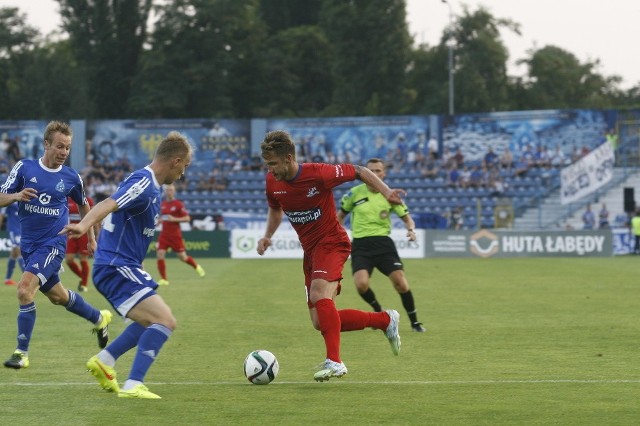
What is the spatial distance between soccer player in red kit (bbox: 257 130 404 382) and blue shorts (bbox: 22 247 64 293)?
224cm

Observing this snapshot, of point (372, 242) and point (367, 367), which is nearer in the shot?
point (367, 367)

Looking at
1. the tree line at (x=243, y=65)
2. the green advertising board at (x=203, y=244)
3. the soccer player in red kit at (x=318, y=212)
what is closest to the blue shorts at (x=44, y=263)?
the soccer player in red kit at (x=318, y=212)

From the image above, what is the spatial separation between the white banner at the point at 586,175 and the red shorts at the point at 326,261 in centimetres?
3986

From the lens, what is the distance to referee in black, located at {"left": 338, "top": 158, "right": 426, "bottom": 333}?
1396 centimetres

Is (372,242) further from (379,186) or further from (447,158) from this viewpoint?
(447,158)

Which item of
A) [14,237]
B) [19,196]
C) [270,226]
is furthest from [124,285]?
[14,237]

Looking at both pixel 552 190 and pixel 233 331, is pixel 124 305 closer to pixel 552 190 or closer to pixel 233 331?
pixel 233 331

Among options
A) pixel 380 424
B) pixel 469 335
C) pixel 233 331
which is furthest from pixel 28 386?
pixel 469 335

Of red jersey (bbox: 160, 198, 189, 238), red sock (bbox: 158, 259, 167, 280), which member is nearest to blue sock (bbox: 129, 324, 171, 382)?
red sock (bbox: 158, 259, 167, 280)

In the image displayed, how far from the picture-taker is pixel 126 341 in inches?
329

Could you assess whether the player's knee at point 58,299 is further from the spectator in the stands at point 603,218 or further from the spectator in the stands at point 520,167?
the spectator in the stands at point 520,167

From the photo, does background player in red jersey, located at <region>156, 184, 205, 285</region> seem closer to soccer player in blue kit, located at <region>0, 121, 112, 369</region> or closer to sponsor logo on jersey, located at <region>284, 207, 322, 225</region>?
soccer player in blue kit, located at <region>0, 121, 112, 369</region>

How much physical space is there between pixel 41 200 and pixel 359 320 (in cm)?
321

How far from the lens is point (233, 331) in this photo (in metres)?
13.8
